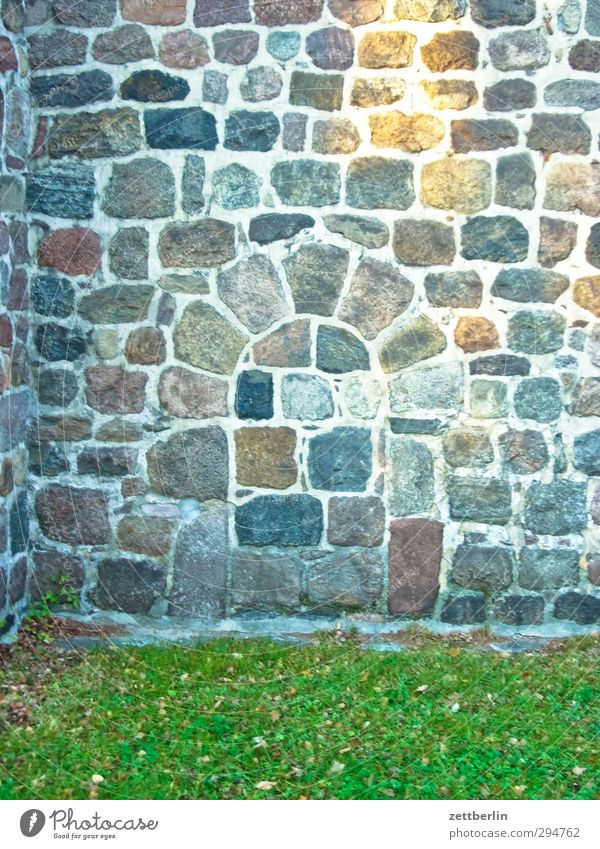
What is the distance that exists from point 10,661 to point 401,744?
1.62 metres

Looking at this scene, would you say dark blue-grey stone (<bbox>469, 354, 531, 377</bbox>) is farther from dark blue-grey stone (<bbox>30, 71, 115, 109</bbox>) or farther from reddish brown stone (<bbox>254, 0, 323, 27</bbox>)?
dark blue-grey stone (<bbox>30, 71, 115, 109</bbox>)

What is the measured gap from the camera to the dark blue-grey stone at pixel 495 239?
3.83 meters

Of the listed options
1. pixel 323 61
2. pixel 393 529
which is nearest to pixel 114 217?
pixel 323 61

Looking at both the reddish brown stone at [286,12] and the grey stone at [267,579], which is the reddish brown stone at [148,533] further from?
the reddish brown stone at [286,12]

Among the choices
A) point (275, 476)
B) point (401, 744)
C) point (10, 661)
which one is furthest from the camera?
point (275, 476)

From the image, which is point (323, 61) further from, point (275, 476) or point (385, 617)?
point (385, 617)

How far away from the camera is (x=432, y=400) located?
3889 millimetres

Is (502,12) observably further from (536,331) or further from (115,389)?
(115,389)

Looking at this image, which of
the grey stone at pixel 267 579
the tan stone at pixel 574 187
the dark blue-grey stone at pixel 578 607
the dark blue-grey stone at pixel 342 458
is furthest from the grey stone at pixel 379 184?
the dark blue-grey stone at pixel 578 607

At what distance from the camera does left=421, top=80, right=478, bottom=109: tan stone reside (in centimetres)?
377

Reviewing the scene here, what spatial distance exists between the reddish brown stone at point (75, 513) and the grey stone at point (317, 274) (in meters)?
1.24
